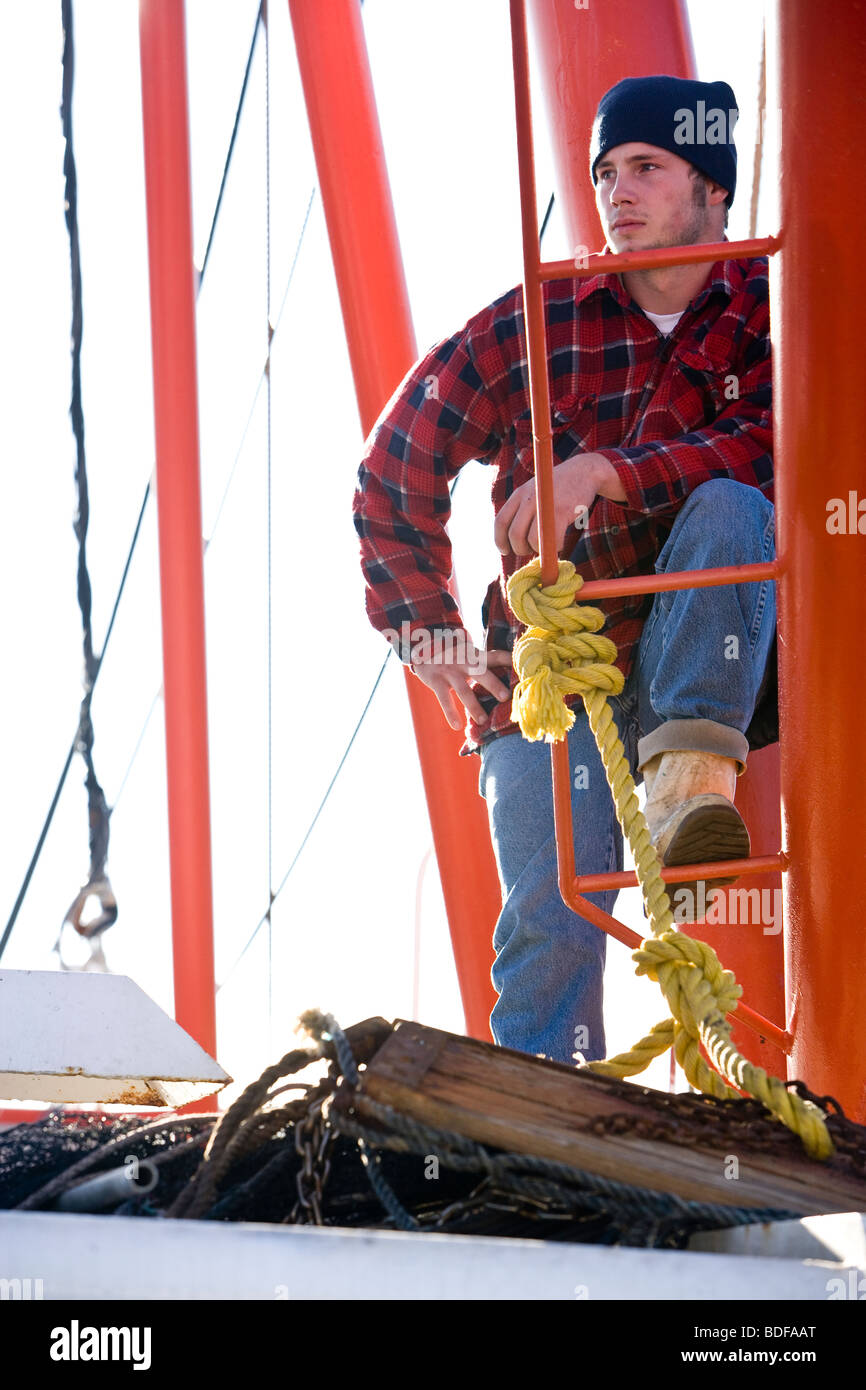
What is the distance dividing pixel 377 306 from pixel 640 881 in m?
2.46

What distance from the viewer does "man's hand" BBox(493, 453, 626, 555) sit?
1908 mm

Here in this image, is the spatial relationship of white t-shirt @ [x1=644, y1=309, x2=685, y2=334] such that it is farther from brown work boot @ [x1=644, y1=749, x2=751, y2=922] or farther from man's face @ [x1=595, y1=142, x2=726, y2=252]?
brown work boot @ [x1=644, y1=749, x2=751, y2=922]

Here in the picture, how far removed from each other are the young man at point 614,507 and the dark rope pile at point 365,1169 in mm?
623

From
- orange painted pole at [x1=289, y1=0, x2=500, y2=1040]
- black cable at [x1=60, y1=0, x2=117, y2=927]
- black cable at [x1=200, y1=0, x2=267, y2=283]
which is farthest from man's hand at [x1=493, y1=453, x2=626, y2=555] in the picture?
black cable at [x1=200, y1=0, x2=267, y2=283]

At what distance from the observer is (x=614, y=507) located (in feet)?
7.03

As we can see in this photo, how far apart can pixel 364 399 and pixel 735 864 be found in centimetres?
217

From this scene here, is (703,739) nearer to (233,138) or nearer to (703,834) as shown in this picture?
(703,834)

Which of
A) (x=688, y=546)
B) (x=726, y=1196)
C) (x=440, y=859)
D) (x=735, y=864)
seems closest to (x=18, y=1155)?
(x=726, y=1196)

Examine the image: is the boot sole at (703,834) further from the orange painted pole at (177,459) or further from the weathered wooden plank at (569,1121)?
the orange painted pole at (177,459)

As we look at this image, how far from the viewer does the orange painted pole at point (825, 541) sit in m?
1.67

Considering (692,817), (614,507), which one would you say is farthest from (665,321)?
(692,817)

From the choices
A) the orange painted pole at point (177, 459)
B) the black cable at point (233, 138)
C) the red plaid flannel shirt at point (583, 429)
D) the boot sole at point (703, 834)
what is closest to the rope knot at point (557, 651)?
the boot sole at point (703, 834)

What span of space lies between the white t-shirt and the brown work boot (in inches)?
27.4

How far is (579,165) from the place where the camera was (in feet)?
9.87
